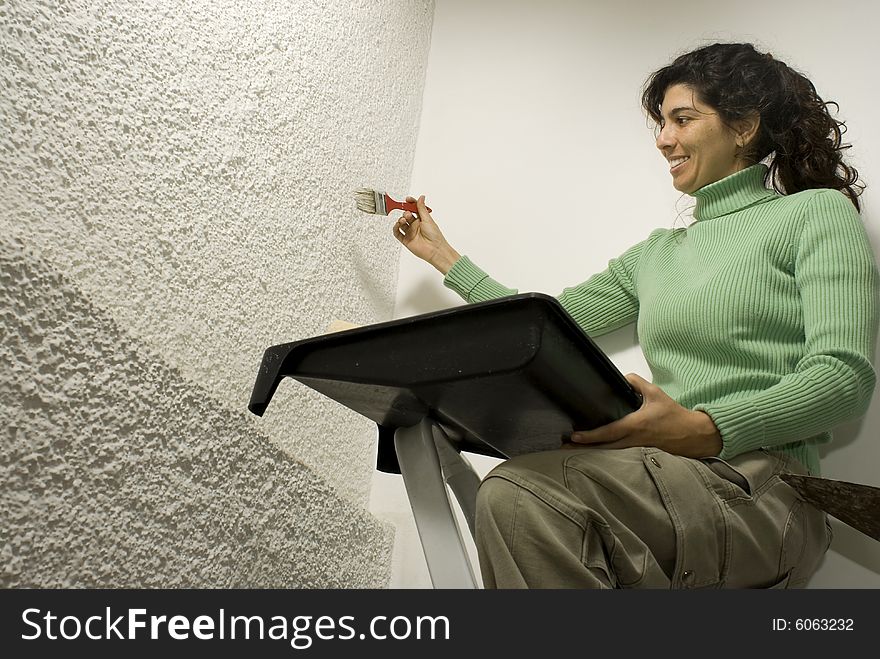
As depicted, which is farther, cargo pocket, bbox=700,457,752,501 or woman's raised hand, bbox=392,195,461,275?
woman's raised hand, bbox=392,195,461,275

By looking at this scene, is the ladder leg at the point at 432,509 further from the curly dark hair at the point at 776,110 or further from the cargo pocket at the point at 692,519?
the curly dark hair at the point at 776,110

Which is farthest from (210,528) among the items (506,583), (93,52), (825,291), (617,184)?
(617,184)

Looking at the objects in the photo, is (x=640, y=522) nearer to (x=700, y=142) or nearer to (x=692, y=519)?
(x=692, y=519)

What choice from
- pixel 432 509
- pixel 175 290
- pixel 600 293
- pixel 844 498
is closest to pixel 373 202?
pixel 600 293

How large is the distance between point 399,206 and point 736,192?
2.00 feet

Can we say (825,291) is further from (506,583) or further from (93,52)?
(93,52)

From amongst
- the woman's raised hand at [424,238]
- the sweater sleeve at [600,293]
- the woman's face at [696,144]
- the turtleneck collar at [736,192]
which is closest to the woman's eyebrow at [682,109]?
the woman's face at [696,144]

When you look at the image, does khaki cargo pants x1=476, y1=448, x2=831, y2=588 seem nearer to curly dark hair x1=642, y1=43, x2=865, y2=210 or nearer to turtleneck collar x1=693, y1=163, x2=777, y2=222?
turtleneck collar x1=693, y1=163, x2=777, y2=222

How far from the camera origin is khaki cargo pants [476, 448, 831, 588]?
0.71m

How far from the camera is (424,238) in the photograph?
1498 millimetres

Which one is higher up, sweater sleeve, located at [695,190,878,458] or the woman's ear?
the woman's ear

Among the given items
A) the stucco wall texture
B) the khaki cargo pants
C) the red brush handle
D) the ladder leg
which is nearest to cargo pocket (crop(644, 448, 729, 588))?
the khaki cargo pants

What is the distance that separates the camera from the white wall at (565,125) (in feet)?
4.77
